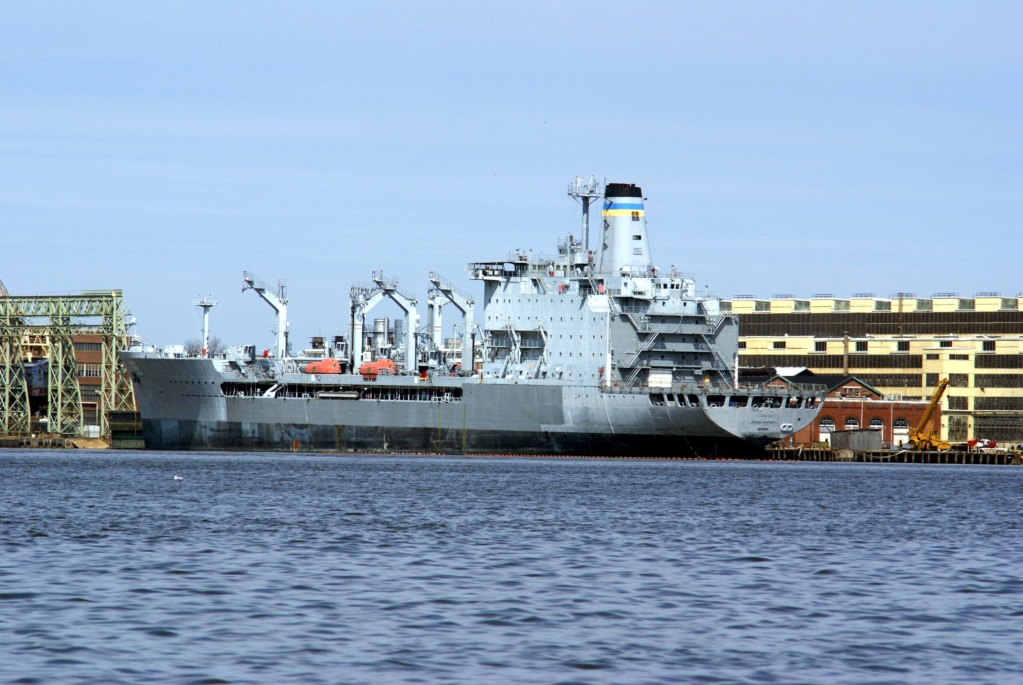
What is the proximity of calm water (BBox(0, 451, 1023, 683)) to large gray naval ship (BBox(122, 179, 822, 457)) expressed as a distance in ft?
106

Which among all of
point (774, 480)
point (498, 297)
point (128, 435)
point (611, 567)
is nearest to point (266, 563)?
point (611, 567)

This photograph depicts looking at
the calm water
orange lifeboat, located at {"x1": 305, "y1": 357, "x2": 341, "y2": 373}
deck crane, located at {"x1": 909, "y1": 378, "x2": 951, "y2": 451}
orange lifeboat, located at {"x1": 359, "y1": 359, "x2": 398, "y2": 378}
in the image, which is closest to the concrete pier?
deck crane, located at {"x1": 909, "y1": 378, "x2": 951, "y2": 451}

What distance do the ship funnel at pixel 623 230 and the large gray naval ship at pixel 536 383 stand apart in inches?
3.7

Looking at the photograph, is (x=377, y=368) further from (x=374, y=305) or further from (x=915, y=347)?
(x=915, y=347)

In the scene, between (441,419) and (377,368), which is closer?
(441,419)

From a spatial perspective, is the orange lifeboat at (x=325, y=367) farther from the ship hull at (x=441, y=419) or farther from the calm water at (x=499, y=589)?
the calm water at (x=499, y=589)

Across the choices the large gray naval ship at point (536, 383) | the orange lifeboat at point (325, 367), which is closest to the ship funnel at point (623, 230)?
the large gray naval ship at point (536, 383)

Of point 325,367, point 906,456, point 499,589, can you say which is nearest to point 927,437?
point 906,456

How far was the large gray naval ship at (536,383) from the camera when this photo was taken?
77688 millimetres

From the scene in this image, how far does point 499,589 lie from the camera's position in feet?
74.7

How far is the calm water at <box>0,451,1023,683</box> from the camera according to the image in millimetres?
17047

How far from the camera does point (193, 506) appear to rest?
39094 mm

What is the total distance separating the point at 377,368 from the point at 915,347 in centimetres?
5398

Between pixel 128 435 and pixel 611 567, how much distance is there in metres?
75.1
